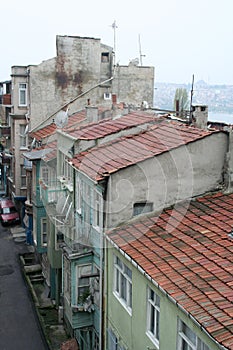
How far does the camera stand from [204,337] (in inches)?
385

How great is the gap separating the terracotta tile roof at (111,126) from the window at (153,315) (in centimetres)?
817

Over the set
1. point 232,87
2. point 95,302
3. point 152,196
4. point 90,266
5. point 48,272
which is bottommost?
point 48,272

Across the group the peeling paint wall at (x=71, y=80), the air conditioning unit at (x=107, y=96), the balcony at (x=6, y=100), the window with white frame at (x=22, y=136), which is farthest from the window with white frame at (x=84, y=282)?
the balcony at (x=6, y=100)

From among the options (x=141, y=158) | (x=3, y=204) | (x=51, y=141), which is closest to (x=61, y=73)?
(x=51, y=141)

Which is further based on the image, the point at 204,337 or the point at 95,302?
the point at 95,302

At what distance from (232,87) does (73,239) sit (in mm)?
30030

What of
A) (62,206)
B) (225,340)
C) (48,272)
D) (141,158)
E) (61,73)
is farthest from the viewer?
(61,73)

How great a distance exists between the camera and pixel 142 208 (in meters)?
15.6

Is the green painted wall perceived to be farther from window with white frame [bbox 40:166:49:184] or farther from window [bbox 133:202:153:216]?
window with white frame [bbox 40:166:49:184]

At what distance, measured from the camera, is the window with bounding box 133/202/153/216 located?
50.8ft

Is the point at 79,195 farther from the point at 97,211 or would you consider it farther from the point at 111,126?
the point at 111,126

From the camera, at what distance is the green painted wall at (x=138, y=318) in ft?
36.8

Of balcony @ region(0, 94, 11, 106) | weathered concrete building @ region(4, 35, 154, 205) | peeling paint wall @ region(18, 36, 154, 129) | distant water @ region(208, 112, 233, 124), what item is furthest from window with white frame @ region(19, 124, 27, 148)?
distant water @ region(208, 112, 233, 124)

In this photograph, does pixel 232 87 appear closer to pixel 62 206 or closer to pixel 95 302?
pixel 62 206
